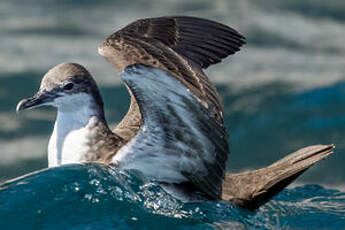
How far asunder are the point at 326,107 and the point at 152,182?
3752mm

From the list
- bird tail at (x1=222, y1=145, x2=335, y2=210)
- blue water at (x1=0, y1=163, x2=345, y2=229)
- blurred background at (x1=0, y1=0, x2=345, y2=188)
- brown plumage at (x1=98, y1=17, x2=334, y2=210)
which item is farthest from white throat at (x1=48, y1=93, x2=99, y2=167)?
blurred background at (x1=0, y1=0, x2=345, y2=188)

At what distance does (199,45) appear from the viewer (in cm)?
688

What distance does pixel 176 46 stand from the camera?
6762mm

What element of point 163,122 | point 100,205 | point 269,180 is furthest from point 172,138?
point 269,180

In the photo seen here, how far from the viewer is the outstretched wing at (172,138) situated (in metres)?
5.36

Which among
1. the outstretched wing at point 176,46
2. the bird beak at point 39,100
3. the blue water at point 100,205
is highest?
the outstretched wing at point 176,46

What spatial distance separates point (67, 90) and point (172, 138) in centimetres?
113

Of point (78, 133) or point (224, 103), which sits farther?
point (224, 103)

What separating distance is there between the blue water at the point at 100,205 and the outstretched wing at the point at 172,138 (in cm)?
17

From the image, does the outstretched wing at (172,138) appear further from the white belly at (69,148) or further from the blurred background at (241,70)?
the blurred background at (241,70)

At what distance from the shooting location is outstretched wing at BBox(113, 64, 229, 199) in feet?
17.6

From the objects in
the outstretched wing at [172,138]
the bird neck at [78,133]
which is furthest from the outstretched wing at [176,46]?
the bird neck at [78,133]

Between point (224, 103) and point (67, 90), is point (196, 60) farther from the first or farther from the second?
point (224, 103)

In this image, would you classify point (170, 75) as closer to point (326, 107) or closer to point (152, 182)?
point (152, 182)
